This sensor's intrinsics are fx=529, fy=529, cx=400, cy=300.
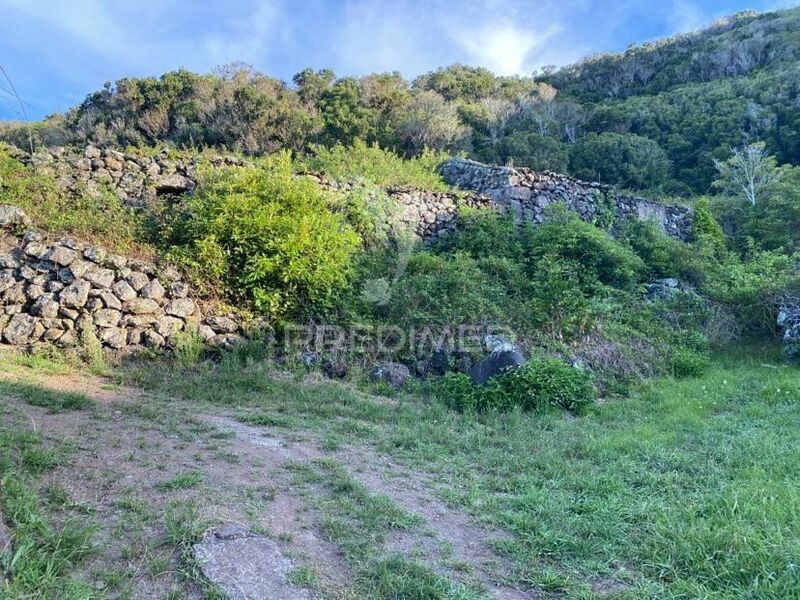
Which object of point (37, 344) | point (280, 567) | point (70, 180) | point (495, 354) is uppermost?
point (70, 180)

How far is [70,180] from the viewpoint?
7.95m

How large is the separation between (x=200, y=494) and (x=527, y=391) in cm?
390

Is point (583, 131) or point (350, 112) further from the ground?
point (583, 131)

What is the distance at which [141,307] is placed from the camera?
21.6ft

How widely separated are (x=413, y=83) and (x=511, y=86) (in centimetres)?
556

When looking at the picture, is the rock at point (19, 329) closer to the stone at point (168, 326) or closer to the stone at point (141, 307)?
the stone at point (141, 307)

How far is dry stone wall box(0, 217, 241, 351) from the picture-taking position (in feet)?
20.6

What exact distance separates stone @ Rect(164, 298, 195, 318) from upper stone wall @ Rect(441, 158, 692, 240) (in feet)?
23.9

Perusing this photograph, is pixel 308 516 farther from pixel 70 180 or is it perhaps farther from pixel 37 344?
pixel 70 180

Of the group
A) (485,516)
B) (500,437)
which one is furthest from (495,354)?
(485,516)

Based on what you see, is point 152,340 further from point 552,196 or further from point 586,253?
point 552,196

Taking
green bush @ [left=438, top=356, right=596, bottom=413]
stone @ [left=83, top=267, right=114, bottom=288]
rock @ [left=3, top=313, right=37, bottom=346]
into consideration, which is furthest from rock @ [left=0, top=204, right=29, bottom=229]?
green bush @ [left=438, top=356, right=596, bottom=413]

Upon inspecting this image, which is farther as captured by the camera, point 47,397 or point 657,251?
point 657,251

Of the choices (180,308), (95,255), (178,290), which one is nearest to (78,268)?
(95,255)
